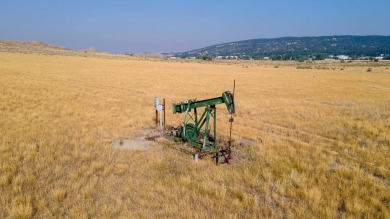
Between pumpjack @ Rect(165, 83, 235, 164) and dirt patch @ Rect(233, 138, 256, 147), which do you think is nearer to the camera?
pumpjack @ Rect(165, 83, 235, 164)

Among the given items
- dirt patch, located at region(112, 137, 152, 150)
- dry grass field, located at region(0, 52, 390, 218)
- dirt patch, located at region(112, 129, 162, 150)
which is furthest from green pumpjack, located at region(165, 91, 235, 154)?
dirt patch, located at region(112, 137, 152, 150)

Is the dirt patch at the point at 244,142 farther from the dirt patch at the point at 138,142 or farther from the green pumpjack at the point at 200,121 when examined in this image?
the dirt patch at the point at 138,142

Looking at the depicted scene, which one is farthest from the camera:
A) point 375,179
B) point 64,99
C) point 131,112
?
point 64,99

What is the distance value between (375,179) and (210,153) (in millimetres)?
4278

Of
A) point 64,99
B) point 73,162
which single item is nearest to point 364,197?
point 73,162

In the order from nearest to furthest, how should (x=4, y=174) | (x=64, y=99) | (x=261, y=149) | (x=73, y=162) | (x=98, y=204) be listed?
(x=98, y=204) < (x=4, y=174) < (x=73, y=162) < (x=261, y=149) < (x=64, y=99)

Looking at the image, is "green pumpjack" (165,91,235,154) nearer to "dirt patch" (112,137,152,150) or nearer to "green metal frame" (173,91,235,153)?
"green metal frame" (173,91,235,153)

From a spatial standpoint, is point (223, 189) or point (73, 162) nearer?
point (223, 189)

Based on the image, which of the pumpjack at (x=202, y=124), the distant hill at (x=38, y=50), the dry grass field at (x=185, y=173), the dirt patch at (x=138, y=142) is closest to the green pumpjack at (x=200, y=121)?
the pumpjack at (x=202, y=124)

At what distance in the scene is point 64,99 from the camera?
19312mm

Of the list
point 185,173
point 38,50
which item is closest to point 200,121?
point 185,173

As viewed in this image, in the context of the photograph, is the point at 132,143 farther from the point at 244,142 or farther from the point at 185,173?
the point at 244,142

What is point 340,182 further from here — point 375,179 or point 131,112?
point 131,112

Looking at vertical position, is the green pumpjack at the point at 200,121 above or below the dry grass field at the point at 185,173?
above
